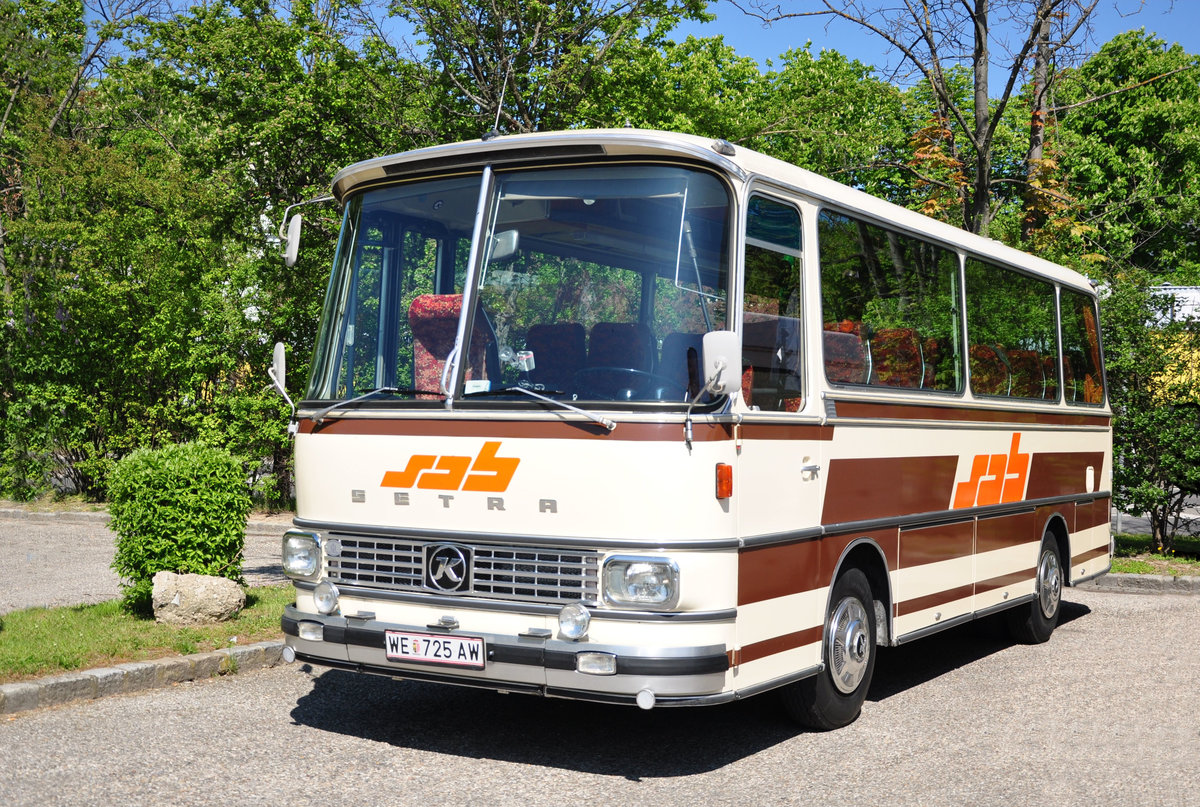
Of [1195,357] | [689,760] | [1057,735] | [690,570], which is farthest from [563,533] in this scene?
[1195,357]

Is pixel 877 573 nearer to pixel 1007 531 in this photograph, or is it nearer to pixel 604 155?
pixel 1007 531

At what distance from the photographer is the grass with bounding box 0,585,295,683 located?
794 centimetres

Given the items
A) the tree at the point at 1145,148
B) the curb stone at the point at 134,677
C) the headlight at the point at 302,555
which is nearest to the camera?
the headlight at the point at 302,555

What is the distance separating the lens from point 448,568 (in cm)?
635

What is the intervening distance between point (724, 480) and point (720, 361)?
628 millimetres

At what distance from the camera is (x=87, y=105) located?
26.4 m

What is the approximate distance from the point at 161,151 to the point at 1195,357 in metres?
18.8

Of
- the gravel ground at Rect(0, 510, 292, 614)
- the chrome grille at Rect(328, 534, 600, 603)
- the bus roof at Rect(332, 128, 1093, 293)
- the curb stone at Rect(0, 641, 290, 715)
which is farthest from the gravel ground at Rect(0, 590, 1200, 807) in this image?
the gravel ground at Rect(0, 510, 292, 614)

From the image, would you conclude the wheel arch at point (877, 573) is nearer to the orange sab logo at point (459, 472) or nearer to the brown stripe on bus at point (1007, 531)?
the brown stripe on bus at point (1007, 531)

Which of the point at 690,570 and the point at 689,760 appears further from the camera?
the point at 689,760

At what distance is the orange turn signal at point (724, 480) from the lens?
5.97 meters

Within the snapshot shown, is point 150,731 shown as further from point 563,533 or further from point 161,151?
point 161,151

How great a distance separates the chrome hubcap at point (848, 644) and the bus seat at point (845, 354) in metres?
1.31

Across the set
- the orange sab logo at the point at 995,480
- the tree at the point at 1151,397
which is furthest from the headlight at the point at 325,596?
the tree at the point at 1151,397
